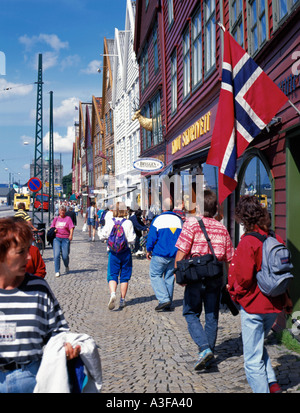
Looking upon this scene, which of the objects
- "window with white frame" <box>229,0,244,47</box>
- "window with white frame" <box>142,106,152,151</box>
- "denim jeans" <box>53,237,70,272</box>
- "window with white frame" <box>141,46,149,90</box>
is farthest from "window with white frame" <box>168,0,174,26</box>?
"denim jeans" <box>53,237,70,272</box>

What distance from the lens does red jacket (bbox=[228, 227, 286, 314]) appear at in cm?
393

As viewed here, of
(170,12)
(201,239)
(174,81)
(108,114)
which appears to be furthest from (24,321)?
(108,114)

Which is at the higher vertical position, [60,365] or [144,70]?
[144,70]

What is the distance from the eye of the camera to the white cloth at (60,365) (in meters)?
2.43

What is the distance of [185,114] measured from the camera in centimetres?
1527

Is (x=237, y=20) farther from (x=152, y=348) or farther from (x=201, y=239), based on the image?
(x=152, y=348)

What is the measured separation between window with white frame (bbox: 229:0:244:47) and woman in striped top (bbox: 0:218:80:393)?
7434 mm

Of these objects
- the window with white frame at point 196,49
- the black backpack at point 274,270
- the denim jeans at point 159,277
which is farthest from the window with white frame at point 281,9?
the window with white frame at point 196,49

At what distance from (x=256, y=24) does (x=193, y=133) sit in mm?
6301

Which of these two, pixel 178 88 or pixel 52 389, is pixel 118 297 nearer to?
pixel 52 389

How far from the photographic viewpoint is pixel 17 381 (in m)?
2.54

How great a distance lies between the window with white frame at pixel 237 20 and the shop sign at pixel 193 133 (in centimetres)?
288

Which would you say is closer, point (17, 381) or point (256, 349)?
point (17, 381)
